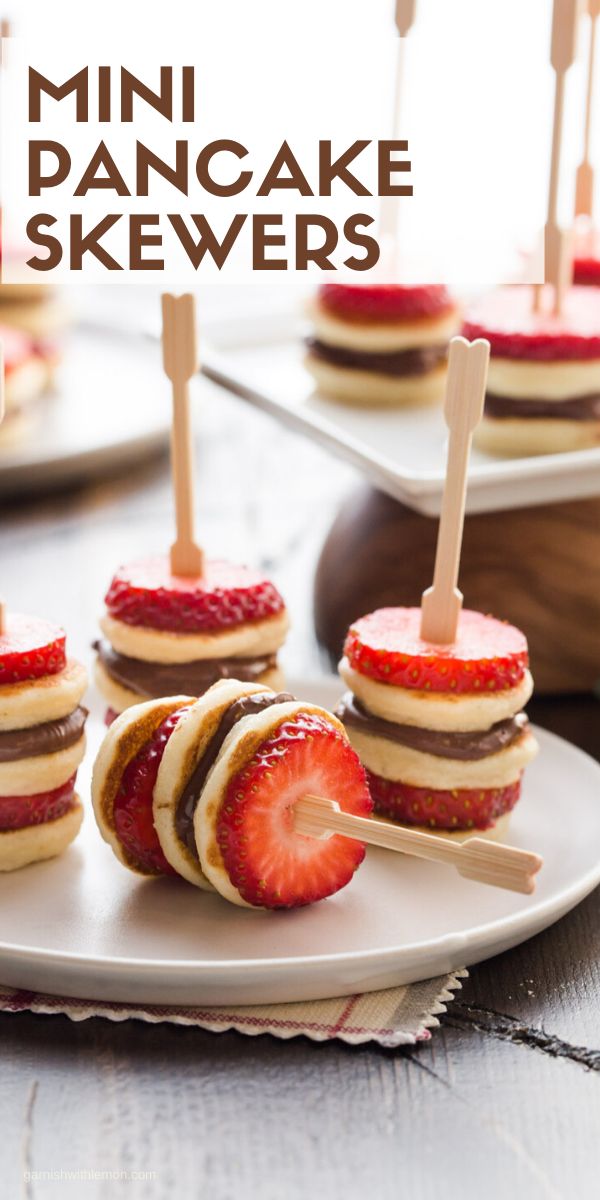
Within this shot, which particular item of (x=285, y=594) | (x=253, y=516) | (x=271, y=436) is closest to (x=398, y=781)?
(x=285, y=594)

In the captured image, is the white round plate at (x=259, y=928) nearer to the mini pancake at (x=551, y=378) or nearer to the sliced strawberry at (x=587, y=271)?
the mini pancake at (x=551, y=378)

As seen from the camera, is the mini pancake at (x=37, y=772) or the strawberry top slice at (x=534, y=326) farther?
the strawberry top slice at (x=534, y=326)

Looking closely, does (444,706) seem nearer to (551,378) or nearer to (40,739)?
(40,739)

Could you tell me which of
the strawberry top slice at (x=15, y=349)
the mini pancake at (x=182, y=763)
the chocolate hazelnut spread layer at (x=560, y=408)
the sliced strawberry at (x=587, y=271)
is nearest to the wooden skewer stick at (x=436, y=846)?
the mini pancake at (x=182, y=763)

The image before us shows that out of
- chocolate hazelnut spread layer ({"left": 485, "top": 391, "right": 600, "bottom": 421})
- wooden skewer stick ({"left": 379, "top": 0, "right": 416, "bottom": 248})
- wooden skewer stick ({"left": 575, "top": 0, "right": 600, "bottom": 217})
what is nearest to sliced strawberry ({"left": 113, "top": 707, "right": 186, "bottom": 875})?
chocolate hazelnut spread layer ({"left": 485, "top": 391, "right": 600, "bottom": 421})

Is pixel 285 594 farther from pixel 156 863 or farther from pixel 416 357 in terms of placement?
pixel 156 863

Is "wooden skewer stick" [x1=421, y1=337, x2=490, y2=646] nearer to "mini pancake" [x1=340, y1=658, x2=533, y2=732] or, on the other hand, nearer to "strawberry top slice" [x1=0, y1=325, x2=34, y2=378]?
"mini pancake" [x1=340, y1=658, x2=533, y2=732]

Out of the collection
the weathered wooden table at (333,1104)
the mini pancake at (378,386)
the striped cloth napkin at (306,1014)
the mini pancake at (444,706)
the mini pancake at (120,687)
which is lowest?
the weathered wooden table at (333,1104)
